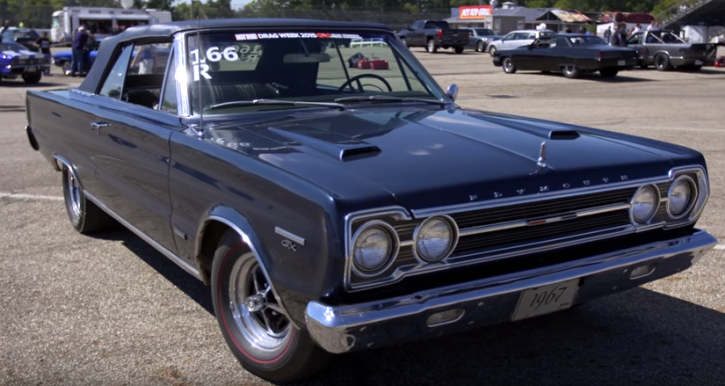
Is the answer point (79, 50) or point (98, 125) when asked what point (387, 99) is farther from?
point (79, 50)

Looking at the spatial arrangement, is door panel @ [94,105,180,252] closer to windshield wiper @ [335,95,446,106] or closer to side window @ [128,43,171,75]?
side window @ [128,43,171,75]

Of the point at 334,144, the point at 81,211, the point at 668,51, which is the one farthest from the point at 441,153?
the point at 668,51

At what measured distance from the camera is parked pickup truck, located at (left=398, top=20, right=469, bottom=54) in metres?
39.4

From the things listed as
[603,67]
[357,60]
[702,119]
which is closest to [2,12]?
[603,67]

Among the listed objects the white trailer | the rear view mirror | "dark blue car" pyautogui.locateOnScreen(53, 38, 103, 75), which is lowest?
the rear view mirror

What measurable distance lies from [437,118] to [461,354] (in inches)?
50.6

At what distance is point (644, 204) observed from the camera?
354cm

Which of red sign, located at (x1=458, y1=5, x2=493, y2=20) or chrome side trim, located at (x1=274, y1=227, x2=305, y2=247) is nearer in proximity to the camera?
chrome side trim, located at (x1=274, y1=227, x2=305, y2=247)

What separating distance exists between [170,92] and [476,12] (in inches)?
2294

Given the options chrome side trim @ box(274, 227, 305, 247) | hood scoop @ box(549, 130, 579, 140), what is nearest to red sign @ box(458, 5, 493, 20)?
hood scoop @ box(549, 130, 579, 140)

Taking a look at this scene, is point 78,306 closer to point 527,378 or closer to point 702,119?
point 527,378

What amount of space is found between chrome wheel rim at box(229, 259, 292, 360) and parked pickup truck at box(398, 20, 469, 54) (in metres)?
36.2

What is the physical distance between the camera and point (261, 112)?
4.20 metres

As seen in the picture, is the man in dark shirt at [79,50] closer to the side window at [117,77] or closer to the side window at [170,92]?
the side window at [117,77]
